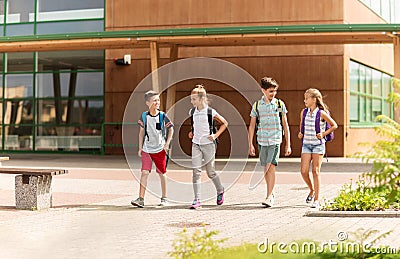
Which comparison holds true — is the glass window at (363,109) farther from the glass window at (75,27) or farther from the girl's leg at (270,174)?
the girl's leg at (270,174)

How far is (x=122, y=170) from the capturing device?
17.6 metres

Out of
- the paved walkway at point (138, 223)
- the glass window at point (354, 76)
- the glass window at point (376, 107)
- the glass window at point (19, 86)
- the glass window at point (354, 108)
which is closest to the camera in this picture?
the paved walkway at point (138, 223)

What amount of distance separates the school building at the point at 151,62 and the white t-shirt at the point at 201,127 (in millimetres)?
10305

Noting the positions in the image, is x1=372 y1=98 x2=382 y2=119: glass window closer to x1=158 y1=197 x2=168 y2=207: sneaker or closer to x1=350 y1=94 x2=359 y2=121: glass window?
x1=350 y1=94 x2=359 y2=121: glass window

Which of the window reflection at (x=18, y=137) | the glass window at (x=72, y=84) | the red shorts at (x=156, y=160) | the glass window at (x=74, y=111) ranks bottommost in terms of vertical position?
the red shorts at (x=156, y=160)

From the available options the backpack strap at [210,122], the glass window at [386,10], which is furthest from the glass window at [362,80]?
the backpack strap at [210,122]

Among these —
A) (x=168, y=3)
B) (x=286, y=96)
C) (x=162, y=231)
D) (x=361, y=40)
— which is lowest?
(x=162, y=231)

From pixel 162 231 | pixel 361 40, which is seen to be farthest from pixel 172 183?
pixel 361 40

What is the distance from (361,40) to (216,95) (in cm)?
610

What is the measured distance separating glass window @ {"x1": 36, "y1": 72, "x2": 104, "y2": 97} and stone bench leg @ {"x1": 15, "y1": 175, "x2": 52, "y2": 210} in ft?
50.8

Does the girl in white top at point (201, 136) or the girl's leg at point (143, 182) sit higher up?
the girl in white top at point (201, 136)

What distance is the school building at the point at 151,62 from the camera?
71.2ft

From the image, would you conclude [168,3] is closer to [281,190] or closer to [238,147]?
[238,147]

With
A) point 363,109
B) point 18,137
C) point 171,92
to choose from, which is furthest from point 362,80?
point 18,137
